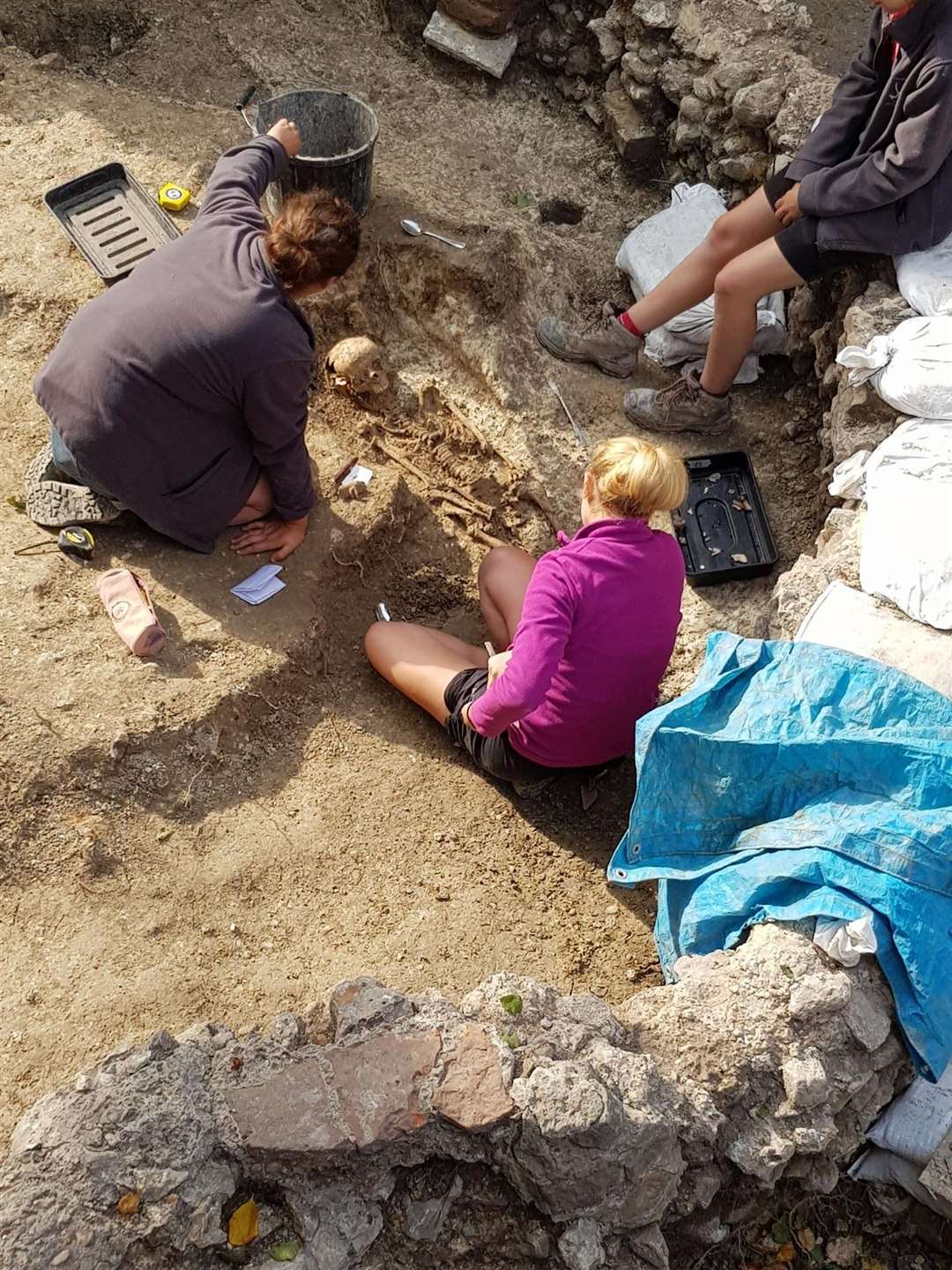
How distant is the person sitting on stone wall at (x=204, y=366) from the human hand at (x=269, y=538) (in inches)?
6.8

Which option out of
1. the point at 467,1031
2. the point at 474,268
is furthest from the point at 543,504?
the point at 467,1031

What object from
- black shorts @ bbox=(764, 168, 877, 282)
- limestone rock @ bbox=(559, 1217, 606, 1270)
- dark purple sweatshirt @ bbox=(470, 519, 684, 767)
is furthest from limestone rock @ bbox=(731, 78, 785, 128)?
limestone rock @ bbox=(559, 1217, 606, 1270)

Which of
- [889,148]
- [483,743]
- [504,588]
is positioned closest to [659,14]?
[889,148]

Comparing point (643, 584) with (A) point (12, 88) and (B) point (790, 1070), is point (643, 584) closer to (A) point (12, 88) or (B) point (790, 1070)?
(B) point (790, 1070)

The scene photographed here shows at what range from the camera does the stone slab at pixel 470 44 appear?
578 centimetres

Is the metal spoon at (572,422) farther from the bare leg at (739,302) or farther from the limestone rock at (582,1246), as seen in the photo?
the limestone rock at (582,1246)

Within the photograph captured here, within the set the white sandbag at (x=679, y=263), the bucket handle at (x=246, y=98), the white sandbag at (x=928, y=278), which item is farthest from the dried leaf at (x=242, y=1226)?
the bucket handle at (x=246, y=98)

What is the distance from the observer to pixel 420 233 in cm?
493

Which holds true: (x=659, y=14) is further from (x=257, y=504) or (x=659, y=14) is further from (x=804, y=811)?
(x=804, y=811)

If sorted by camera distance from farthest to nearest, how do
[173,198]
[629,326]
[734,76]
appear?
[734,76]
[629,326]
[173,198]

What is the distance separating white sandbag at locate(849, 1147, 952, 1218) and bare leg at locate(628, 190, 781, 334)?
3.44 meters

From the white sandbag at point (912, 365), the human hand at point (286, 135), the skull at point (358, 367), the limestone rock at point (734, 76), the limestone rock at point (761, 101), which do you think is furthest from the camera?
the limestone rock at point (734, 76)

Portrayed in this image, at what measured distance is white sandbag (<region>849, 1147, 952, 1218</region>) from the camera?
278 centimetres

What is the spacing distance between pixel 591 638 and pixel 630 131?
3.58 meters
